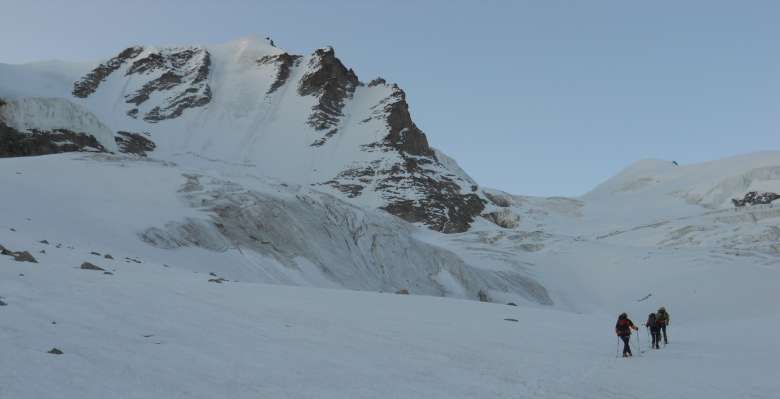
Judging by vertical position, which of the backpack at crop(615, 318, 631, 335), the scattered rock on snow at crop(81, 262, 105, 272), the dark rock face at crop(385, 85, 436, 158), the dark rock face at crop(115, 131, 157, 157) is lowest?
the backpack at crop(615, 318, 631, 335)

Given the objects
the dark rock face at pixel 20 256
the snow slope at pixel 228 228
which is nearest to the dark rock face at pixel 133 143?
the snow slope at pixel 228 228

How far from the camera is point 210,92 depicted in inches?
6890

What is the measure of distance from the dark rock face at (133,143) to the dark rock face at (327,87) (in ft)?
131

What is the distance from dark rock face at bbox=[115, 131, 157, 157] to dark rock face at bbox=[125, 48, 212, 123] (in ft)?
79.9

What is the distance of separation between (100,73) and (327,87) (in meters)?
61.0

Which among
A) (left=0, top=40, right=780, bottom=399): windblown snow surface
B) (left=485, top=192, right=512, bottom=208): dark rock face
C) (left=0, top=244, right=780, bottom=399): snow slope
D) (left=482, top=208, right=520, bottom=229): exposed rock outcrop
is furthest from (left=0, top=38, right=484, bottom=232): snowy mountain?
(left=0, top=244, right=780, bottom=399): snow slope

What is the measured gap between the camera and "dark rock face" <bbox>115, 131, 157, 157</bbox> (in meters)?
127

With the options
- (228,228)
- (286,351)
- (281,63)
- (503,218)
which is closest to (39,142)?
(228,228)

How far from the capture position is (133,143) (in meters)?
131

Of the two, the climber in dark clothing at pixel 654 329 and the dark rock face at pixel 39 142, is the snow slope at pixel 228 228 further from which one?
the dark rock face at pixel 39 142

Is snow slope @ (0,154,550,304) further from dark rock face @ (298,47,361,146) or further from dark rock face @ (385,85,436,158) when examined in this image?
dark rock face @ (298,47,361,146)

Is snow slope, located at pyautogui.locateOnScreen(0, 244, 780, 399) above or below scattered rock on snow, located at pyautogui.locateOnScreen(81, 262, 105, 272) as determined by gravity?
below

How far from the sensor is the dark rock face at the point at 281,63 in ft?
600

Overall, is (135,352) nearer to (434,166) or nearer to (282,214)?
(282,214)
